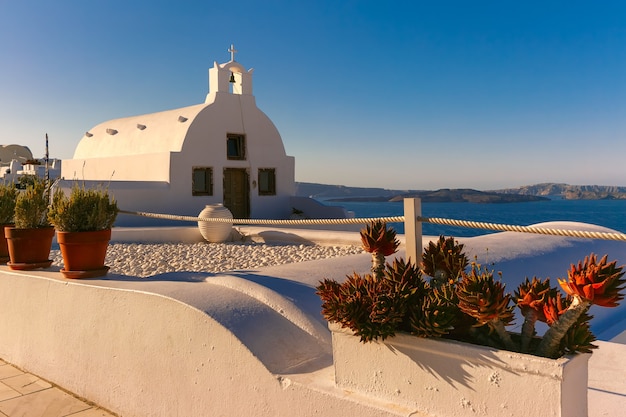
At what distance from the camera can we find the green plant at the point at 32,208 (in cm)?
510

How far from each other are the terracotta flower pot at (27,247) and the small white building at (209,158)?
380 inches

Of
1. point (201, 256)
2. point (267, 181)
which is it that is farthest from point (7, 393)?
→ point (267, 181)

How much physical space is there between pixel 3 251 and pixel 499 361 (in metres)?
5.56

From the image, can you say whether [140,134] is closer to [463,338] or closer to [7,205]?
[7,205]

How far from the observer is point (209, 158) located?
54.4 ft

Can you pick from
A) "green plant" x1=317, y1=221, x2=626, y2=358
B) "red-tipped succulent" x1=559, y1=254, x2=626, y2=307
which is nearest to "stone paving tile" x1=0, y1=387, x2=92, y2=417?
"green plant" x1=317, y1=221, x2=626, y2=358

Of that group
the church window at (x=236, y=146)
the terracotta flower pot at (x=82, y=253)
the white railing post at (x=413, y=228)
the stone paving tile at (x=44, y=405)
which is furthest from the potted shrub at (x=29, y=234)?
the church window at (x=236, y=146)

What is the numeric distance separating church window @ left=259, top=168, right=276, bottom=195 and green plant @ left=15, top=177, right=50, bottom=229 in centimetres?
1264

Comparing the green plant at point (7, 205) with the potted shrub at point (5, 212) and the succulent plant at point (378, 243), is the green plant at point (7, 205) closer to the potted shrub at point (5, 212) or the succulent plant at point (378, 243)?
the potted shrub at point (5, 212)

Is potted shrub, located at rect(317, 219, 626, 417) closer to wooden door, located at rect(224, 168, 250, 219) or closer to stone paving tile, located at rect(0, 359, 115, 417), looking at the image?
stone paving tile, located at rect(0, 359, 115, 417)

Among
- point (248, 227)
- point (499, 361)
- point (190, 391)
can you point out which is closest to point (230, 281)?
point (190, 391)

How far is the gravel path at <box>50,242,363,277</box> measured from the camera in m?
8.23

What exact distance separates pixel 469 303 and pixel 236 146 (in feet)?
52.7

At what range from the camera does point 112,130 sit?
Result: 19.8 meters
